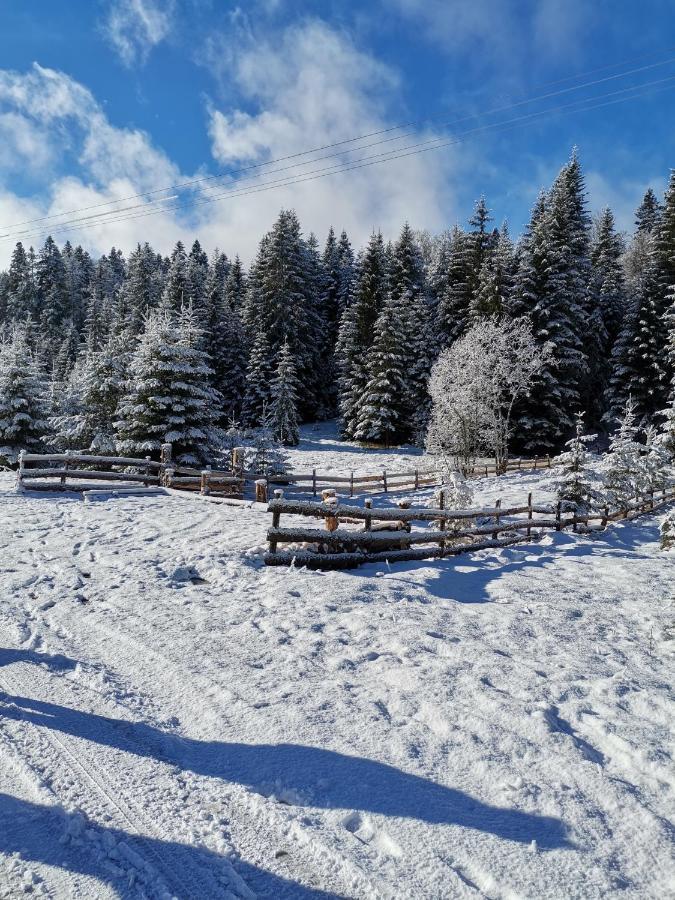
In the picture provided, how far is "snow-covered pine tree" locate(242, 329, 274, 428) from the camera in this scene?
48.3m

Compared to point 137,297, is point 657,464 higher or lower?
lower

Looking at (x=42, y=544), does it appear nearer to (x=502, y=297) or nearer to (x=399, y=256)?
(x=502, y=297)

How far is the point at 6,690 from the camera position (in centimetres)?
534

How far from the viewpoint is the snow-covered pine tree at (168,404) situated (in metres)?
21.4

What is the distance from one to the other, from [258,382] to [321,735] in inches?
1802

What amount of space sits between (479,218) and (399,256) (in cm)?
824

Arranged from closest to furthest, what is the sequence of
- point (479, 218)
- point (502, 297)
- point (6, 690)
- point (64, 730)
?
point (64, 730), point (6, 690), point (502, 297), point (479, 218)

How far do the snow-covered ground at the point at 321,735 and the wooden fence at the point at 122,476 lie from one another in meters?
6.60

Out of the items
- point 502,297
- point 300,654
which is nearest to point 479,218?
point 502,297

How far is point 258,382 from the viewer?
4912 centimetres

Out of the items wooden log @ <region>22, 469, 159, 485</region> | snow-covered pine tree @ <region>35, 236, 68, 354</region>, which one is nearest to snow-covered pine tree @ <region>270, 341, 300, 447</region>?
wooden log @ <region>22, 469, 159, 485</region>

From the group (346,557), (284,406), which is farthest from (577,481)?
(284,406)

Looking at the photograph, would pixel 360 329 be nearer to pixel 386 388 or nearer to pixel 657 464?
pixel 386 388

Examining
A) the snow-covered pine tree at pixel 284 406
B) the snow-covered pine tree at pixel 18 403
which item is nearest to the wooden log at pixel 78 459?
the snow-covered pine tree at pixel 18 403
